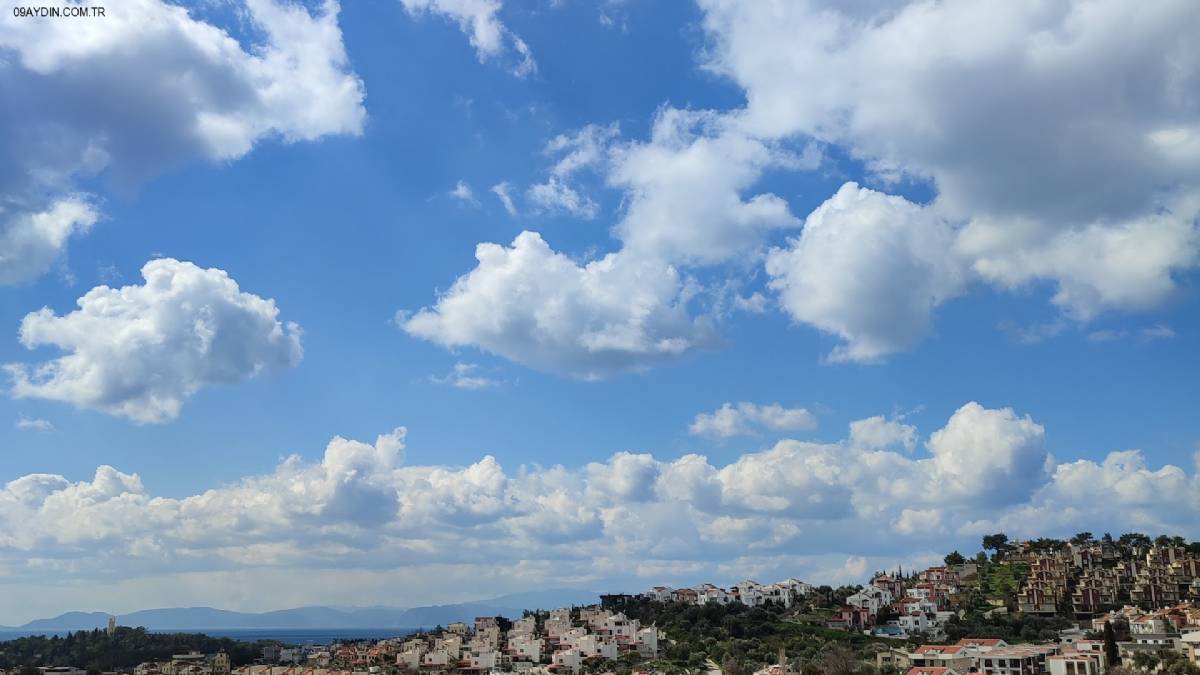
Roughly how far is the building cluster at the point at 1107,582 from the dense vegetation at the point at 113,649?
81826mm

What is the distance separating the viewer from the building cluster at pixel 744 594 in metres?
102

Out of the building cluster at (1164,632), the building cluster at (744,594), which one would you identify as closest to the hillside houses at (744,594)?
the building cluster at (744,594)

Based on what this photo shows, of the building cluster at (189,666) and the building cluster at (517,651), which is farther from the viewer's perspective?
the building cluster at (189,666)

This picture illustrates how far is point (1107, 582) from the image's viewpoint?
89.4 m

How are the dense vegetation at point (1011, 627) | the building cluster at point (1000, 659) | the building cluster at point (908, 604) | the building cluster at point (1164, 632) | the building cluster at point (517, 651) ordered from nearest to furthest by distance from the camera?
the building cluster at point (1000, 659) < the building cluster at point (1164, 632) < the dense vegetation at point (1011, 627) < the building cluster at point (517, 651) < the building cluster at point (908, 604)

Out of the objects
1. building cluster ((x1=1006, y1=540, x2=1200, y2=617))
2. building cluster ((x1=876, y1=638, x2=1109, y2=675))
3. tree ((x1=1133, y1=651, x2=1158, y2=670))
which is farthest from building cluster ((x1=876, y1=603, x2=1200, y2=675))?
building cluster ((x1=1006, y1=540, x2=1200, y2=617))

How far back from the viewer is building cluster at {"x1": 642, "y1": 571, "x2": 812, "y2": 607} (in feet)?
333

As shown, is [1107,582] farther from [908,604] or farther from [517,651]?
[517,651]

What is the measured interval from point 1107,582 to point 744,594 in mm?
34227

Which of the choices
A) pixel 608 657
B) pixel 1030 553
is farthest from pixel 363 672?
pixel 1030 553

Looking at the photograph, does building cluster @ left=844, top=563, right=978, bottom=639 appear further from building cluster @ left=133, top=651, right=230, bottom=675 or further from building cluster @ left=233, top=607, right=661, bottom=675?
building cluster @ left=133, top=651, right=230, bottom=675

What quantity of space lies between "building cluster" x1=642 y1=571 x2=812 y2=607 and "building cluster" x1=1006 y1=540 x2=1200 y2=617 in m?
23.4

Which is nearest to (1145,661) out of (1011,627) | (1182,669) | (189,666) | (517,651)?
(1182,669)

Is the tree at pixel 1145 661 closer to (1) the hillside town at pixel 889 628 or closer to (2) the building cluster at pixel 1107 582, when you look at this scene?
(1) the hillside town at pixel 889 628
